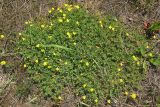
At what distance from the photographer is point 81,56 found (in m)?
3.84

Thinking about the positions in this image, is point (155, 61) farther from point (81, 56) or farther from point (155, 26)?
point (81, 56)

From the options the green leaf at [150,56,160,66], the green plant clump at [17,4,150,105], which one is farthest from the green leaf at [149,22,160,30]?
the green leaf at [150,56,160,66]

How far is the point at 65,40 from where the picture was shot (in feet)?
12.9

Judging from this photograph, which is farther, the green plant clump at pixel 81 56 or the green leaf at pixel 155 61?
the green leaf at pixel 155 61

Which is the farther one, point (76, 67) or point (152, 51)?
point (152, 51)

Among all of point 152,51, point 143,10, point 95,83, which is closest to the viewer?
point 95,83

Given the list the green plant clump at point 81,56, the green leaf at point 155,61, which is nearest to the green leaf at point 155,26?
the green plant clump at point 81,56

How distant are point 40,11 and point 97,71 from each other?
1109 millimetres

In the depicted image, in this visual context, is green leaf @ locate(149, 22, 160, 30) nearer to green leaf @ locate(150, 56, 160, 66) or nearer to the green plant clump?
the green plant clump

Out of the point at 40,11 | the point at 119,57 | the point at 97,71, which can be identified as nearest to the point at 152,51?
the point at 119,57

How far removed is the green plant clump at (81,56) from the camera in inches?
148

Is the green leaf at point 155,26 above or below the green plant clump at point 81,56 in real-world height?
above

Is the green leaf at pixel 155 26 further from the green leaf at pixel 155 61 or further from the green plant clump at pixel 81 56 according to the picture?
the green leaf at pixel 155 61

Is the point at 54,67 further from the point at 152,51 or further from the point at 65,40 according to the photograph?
the point at 152,51
